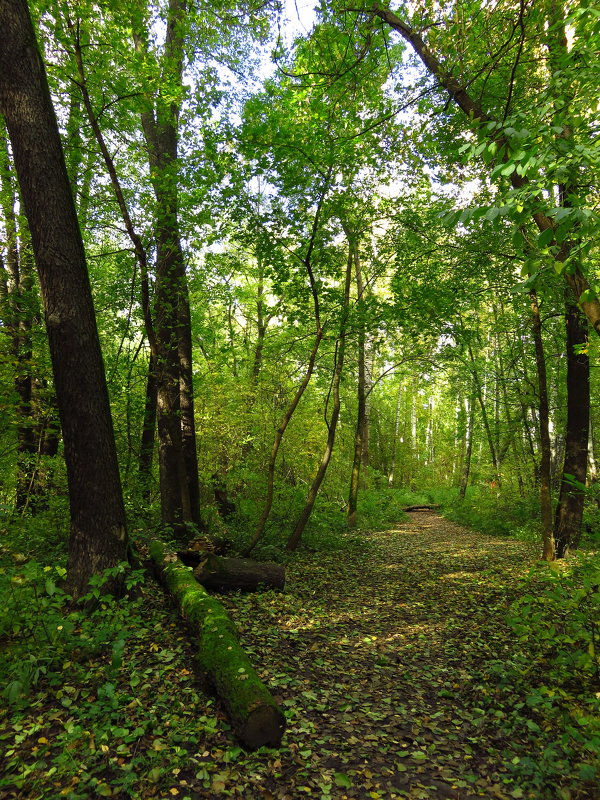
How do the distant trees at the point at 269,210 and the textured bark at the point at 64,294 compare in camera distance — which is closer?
the textured bark at the point at 64,294

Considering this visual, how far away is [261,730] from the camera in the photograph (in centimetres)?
319

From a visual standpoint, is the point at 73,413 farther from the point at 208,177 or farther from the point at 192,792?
the point at 208,177

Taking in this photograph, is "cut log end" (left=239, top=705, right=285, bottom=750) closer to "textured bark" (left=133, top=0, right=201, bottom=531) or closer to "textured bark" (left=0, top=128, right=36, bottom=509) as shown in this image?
"textured bark" (left=133, top=0, right=201, bottom=531)


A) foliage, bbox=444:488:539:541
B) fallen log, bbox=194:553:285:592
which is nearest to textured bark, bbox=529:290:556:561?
foliage, bbox=444:488:539:541

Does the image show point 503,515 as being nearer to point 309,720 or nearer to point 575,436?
point 575,436

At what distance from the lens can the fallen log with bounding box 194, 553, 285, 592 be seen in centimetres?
633

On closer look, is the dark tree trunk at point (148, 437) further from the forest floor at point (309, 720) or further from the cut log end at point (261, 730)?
the cut log end at point (261, 730)

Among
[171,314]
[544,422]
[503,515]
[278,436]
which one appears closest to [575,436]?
[544,422]

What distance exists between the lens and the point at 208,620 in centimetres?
427

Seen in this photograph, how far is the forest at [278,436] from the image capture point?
303 cm

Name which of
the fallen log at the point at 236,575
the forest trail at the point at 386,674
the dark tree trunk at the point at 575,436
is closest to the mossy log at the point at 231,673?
the forest trail at the point at 386,674

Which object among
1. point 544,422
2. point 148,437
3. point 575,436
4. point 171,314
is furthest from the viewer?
point 148,437

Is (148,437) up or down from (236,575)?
up

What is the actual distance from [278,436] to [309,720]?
4647 millimetres
